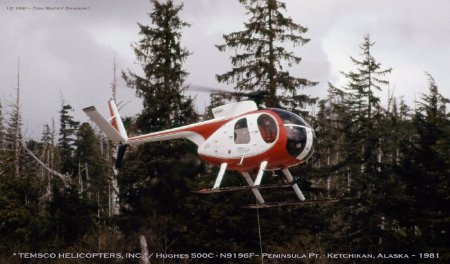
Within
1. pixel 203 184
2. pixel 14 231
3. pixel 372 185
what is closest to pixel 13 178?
pixel 14 231

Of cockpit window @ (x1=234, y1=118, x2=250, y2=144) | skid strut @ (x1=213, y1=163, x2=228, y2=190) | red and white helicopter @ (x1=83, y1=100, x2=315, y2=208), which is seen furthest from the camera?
cockpit window @ (x1=234, y1=118, x2=250, y2=144)

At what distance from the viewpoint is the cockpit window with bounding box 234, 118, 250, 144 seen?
16406 mm

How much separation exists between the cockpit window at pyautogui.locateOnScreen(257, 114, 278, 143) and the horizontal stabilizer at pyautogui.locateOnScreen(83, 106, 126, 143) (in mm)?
5231

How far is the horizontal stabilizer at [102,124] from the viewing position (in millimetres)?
17748

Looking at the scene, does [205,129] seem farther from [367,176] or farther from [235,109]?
[367,176]

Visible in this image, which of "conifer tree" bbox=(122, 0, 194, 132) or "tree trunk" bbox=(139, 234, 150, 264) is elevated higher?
"conifer tree" bbox=(122, 0, 194, 132)

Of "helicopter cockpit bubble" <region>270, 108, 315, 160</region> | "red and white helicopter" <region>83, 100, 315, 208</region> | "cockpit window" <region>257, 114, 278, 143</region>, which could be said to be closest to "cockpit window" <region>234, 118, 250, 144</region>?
"red and white helicopter" <region>83, 100, 315, 208</region>

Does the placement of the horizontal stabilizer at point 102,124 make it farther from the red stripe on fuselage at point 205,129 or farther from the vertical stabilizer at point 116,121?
the red stripe on fuselage at point 205,129

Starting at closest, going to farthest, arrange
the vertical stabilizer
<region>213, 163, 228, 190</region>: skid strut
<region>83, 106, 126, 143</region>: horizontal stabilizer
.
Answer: <region>213, 163, 228, 190</region>: skid strut < <region>83, 106, 126, 143</region>: horizontal stabilizer < the vertical stabilizer

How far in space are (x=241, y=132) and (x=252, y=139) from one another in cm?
48

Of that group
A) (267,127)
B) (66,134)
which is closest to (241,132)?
(267,127)

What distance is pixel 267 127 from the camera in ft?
52.4

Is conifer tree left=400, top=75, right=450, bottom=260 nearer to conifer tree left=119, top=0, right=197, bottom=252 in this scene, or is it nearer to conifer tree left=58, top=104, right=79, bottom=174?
conifer tree left=119, top=0, right=197, bottom=252

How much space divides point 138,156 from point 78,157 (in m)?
27.8
